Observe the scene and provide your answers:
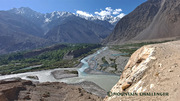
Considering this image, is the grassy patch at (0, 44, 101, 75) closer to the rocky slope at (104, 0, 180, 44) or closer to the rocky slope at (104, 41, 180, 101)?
the rocky slope at (104, 41, 180, 101)

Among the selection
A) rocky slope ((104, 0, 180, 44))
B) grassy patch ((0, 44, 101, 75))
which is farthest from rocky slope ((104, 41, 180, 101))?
rocky slope ((104, 0, 180, 44))

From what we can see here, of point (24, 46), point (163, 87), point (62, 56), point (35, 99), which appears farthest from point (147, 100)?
point (24, 46)

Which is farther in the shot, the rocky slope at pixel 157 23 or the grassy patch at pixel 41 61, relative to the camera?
the rocky slope at pixel 157 23

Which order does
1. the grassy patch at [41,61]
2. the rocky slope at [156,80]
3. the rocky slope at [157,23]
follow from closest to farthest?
the rocky slope at [156,80] → the grassy patch at [41,61] → the rocky slope at [157,23]

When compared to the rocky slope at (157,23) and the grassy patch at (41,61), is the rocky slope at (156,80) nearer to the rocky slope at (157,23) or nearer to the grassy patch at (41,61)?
the grassy patch at (41,61)

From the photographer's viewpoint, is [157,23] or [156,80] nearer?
[156,80]

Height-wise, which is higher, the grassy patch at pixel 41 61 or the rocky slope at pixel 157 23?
the rocky slope at pixel 157 23

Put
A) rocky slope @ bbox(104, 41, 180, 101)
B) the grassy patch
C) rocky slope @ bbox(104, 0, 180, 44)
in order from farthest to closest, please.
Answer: rocky slope @ bbox(104, 0, 180, 44)
the grassy patch
rocky slope @ bbox(104, 41, 180, 101)

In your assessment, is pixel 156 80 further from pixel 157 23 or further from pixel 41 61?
pixel 157 23

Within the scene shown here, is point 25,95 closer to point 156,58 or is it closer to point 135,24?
point 156,58

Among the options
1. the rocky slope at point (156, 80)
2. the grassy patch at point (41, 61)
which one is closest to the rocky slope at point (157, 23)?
the grassy patch at point (41, 61)

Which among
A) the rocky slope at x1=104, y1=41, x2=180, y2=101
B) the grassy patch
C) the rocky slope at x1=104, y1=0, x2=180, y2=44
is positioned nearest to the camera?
the rocky slope at x1=104, y1=41, x2=180, y2=101

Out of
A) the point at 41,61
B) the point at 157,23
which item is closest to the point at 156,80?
the point at 41,61
